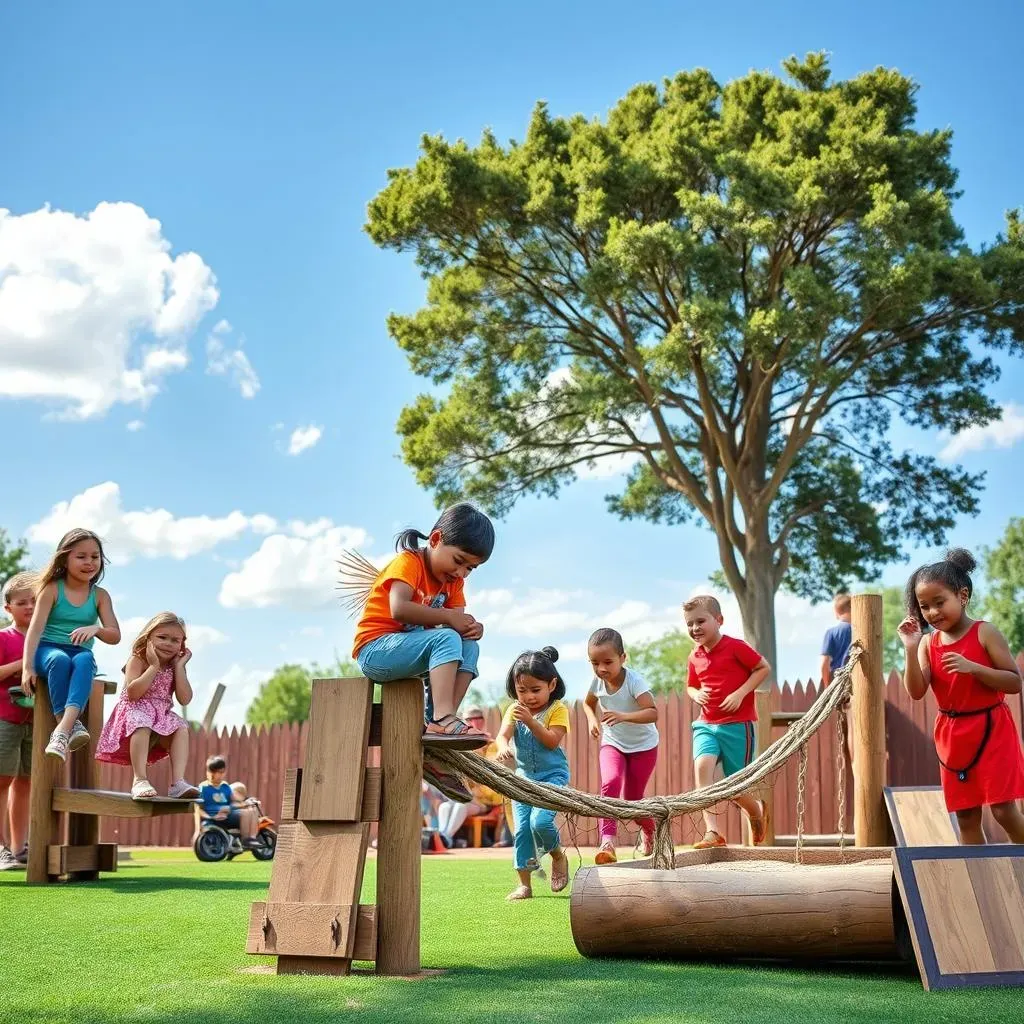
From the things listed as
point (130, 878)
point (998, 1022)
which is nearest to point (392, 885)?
point (998, 1022)

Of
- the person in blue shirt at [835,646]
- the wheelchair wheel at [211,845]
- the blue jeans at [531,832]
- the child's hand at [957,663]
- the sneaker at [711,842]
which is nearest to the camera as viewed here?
the child's hand at [957,663]

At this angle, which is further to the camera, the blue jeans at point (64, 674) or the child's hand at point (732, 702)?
the child's hand at point (732, 702)

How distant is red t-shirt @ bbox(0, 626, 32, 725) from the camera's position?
311 inches

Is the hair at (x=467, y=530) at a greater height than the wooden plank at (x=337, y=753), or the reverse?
the hair at (x=467, y=530)

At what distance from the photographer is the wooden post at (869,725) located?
7027 mm

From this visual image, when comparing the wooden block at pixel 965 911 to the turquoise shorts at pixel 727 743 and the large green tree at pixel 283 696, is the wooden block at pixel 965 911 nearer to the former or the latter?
the turquoise shorts at pixel 727 743

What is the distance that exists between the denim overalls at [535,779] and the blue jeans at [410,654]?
2.48 metres

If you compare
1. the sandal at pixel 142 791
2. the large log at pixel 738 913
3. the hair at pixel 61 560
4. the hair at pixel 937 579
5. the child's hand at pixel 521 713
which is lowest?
the large log at pixel 738 913

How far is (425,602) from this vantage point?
4.54 meters

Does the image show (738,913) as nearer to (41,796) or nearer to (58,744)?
(58,744)

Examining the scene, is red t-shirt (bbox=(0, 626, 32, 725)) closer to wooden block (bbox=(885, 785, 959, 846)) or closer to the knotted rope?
the knotted rope

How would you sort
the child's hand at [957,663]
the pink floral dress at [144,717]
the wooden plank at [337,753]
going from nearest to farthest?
the wooden plank at [337,753] < the child's hand at [957,663] < the pink floral dress at [144,717]

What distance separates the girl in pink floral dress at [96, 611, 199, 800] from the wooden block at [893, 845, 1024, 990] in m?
4.59

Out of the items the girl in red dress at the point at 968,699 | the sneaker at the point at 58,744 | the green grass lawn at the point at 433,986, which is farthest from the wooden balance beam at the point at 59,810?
the girl in red dress at the point at 968,699
